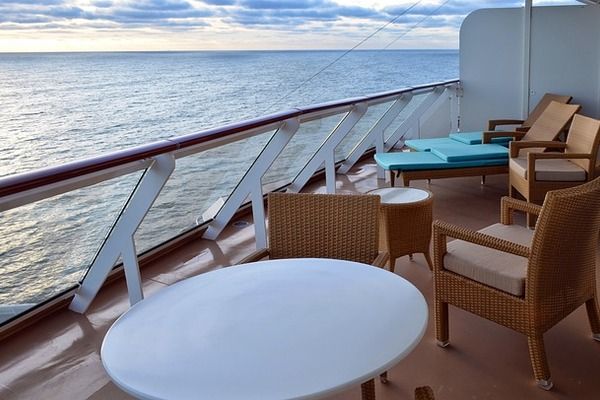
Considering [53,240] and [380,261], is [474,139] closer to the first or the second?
[380,261]

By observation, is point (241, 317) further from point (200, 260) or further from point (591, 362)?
point (200, 260)

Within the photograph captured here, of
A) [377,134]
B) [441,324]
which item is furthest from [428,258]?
[377,134]

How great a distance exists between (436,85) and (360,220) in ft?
16.6

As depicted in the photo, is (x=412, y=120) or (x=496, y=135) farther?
(x=412, y=120)

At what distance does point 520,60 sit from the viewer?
682 centimetres

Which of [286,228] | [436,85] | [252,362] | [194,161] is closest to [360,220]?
[286,228]

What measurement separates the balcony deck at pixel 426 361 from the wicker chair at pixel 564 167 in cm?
131

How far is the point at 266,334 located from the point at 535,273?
1.19 meters

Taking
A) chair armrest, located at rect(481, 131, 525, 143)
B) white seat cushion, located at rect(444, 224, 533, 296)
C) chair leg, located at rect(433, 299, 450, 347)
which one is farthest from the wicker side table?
chair armrest, located at rect(481, 131, 525, 143)

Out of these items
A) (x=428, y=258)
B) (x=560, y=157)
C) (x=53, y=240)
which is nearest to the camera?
(x=53, y=240)

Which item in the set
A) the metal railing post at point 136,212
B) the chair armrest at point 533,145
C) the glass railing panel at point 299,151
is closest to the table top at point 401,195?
the glass railing panel at point 299,151

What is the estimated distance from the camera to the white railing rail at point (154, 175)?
192 centimetres

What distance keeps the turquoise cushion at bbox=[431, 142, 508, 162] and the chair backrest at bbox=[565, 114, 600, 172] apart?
1.96 ft

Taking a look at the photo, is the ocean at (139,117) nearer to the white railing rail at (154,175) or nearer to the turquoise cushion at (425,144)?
the white railing rail at (154,175)
